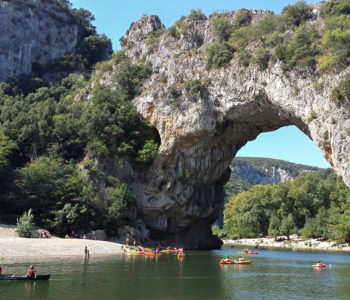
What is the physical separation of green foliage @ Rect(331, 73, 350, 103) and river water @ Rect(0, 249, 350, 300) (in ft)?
45.3

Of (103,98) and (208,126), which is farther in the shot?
(103,98)

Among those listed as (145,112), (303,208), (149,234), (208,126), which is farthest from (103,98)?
(303,208)

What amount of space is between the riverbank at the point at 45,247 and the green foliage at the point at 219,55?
2293 centimetres

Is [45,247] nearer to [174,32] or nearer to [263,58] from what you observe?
[263,58]

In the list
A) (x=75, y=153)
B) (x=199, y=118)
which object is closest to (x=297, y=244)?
(x=199, y=118)

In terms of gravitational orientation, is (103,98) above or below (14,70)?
below

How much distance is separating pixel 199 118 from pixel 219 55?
7528 mm

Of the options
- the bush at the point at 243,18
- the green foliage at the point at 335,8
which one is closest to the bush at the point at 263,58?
the green foliage at the point at 335,8

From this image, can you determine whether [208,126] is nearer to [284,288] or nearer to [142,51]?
[142,51]

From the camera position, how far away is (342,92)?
99.6 ft

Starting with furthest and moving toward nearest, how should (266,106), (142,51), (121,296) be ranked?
(142,51)
(266,106)
(121,296)

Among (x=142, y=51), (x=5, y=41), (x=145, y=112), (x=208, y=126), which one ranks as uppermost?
(x=5, y=41)

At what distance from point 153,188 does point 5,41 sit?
4716 centimetres

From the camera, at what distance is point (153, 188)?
151ft
